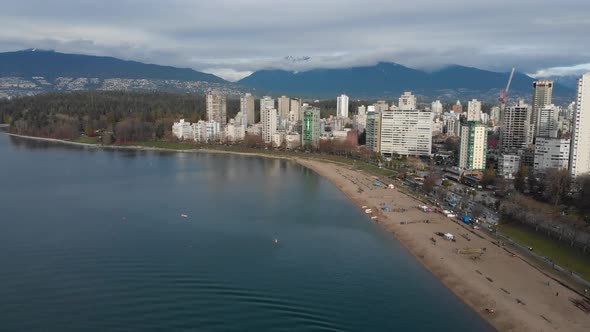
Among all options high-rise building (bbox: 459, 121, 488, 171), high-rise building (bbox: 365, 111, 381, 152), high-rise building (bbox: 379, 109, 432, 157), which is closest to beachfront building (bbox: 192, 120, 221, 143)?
high-rise building (bbox: 365, 111, 381, 152)

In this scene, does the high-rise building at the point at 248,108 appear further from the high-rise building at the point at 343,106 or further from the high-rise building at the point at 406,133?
the high-rise building at the point at 406,133

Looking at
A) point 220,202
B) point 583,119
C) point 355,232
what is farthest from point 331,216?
point 583,119

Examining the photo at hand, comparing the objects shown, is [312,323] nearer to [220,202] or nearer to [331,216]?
[331,216]

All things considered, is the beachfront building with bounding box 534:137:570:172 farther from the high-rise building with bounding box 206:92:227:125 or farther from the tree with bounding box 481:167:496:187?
the high-rise building with bounding box 206:92:227:125

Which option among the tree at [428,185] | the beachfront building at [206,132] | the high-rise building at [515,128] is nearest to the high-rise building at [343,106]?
the beachfront building at [206,132]

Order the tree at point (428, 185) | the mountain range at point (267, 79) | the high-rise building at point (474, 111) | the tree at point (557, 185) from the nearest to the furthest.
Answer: the tree at point (557, 185) < the tree at point (428, 185) < the high-rise building at point (474, 111) < the mountain range at point (267, 79)

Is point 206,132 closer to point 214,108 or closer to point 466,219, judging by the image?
point 214,108

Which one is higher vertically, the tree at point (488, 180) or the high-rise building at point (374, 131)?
the high-rise building at point (374, 131)
